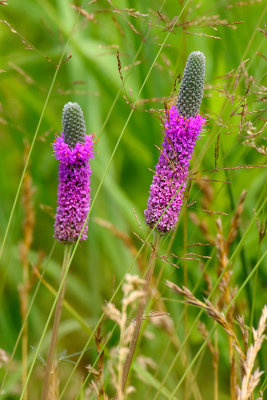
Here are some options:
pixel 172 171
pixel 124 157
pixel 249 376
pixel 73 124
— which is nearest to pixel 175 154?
pixel 172 171

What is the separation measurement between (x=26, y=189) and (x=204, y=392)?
109 centimetres

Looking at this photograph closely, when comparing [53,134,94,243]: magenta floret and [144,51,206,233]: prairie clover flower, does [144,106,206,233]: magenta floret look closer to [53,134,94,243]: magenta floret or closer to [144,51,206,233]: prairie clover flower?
[144,51,206,233]: prairie clover flower

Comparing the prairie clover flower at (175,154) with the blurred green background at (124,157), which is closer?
the prairie clover flower at (175,154)

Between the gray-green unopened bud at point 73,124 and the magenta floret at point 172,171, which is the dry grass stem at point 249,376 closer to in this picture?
the magenta floret at point 172,171

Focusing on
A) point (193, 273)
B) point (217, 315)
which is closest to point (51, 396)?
point (217, 315)

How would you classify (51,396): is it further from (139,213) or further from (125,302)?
(139,213)

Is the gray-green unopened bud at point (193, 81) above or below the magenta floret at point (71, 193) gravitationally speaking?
above

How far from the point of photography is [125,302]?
78 cm

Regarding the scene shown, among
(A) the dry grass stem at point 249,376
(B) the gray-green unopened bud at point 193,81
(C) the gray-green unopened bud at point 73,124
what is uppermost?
(B) the gray-green unopened bud at point 193,81

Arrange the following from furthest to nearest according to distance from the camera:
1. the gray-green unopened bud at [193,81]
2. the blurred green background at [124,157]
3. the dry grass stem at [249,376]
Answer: the blurred green background at [124,157] < the gray-green unopened bud at [193,81] < the dry grass stem at [249,376]

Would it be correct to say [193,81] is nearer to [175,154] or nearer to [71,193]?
[175,154]

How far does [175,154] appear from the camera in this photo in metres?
1.05

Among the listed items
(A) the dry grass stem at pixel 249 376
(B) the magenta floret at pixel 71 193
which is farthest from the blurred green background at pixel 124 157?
A: (A) the dry grass stem at pixel 249 376

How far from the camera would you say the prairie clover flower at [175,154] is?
1.03 meters
